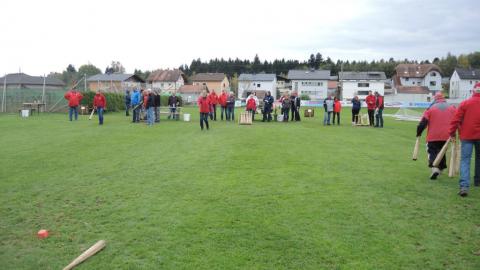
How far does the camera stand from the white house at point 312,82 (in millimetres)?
86938

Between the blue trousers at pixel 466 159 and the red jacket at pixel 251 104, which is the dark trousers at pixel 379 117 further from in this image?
the blue trousers at pixel 466 159

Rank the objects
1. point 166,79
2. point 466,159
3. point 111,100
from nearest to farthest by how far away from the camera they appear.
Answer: point 466,159 → point 111,100 → point 166,79

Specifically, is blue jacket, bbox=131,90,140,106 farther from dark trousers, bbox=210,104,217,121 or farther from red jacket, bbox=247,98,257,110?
red jacket, bbox=247,98,257,110

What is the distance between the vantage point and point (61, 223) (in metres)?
6.02

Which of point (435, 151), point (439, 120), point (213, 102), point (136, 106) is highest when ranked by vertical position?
point (213, 102)

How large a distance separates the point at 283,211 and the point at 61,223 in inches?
130

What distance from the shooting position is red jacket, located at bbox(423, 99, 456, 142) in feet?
29.3

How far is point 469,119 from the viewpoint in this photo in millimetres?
7746

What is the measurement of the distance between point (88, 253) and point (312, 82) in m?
85.4

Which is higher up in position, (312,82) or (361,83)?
(312,82)

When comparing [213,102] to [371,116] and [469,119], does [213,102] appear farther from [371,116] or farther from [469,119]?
[469,119]

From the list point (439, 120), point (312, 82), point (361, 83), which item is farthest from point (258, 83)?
point (439, 120)

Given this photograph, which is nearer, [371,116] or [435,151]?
[435,151]

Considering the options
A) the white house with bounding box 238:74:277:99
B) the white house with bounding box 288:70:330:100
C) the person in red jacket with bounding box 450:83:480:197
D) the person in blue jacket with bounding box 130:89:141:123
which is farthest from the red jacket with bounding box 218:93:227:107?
the white house with bounding box 238:74:277:99
